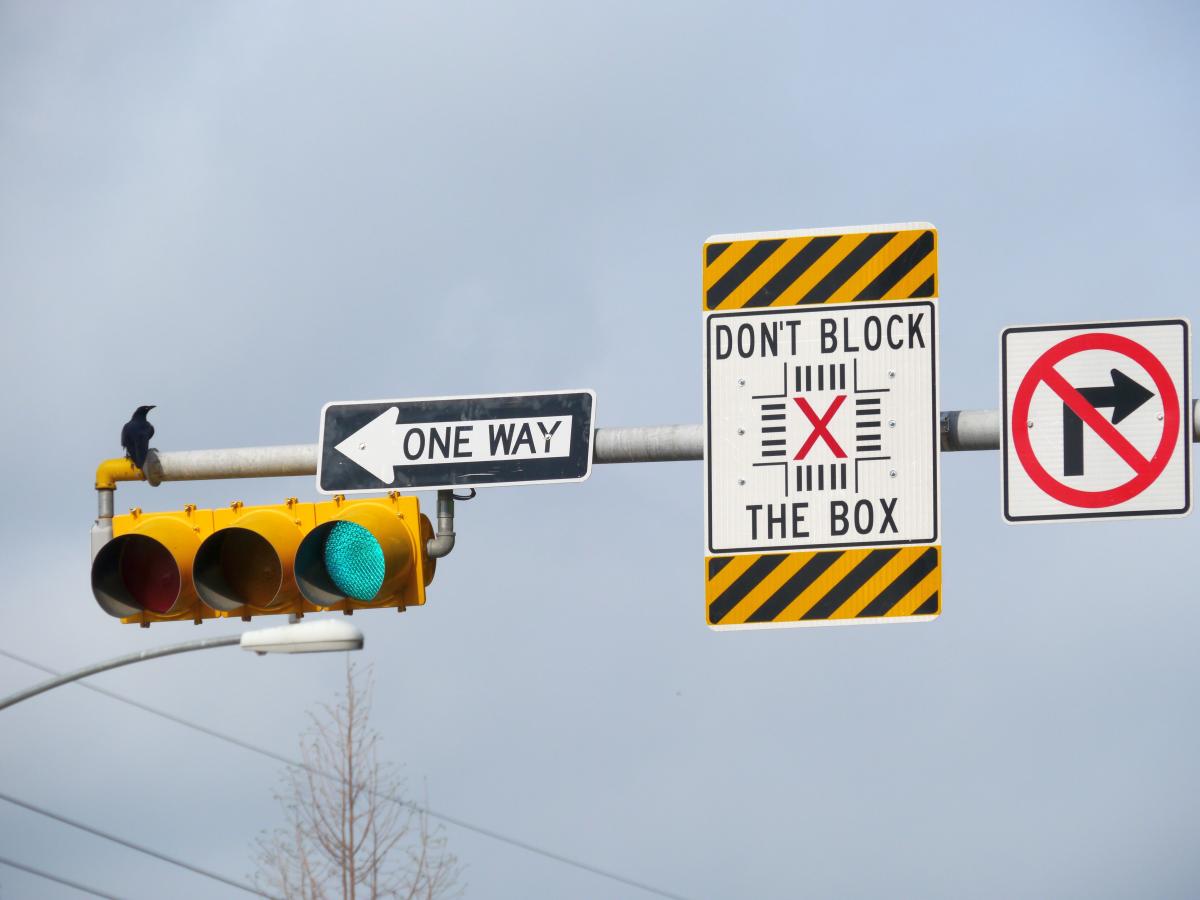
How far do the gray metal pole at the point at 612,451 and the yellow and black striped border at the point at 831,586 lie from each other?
523mm

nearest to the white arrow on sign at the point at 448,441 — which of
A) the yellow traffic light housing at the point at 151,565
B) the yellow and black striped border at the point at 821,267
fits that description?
the yellow traffic light housing at the point at 151,565

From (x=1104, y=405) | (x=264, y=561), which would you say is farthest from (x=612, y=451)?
(x=1104, y=405)

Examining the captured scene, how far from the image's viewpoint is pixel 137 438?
9625 millimetres

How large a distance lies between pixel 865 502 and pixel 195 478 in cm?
313

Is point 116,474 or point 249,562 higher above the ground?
point 116,474

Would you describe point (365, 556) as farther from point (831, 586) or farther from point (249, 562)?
point (831, 586)

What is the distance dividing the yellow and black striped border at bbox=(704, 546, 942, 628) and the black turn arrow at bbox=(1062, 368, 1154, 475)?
0.64 m

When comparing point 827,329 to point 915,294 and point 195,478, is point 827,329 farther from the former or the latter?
point 195,478

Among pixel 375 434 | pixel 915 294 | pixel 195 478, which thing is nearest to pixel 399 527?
pixel 375 434

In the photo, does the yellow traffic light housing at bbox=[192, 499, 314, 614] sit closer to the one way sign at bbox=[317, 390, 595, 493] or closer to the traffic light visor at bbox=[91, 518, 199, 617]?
the traffic light visor at bbox=[91, 518, 199, 617]

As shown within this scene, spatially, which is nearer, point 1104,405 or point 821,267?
point 1104,405

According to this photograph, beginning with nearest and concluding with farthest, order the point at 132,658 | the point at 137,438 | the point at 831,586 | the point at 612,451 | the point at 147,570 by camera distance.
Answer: the point at 831,586, the point at 612,451, the point at 147,570, the point at 137,438, the point at 132,658

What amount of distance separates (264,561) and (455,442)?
3.15ft

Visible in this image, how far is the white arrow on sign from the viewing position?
9070 mm
